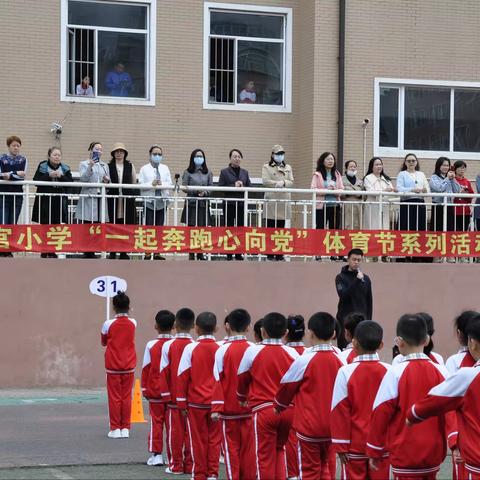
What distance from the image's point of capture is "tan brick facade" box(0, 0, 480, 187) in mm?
22000

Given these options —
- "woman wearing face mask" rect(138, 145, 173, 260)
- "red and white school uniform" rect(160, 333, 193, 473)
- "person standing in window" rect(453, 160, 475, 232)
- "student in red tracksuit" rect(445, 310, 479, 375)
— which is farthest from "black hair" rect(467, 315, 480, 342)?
"person standing in window" rect(453, 160, 475, 232)

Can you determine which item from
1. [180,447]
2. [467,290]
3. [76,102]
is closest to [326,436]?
[180,447]

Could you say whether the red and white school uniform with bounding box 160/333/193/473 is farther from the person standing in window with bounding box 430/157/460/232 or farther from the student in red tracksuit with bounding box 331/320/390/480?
the person standing in window with bounding box 430/157/460/232

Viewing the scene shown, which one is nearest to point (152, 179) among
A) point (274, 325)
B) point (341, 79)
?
point (341, 79)

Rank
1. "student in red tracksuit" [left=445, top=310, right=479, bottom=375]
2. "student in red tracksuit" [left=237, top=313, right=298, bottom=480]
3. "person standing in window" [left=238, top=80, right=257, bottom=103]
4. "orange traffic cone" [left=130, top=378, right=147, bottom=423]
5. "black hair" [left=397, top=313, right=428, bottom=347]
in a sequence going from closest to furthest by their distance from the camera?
"black hair" [left=397, top=313, right=428, bottom=347] < "student in red tracksuit" [left=445, top=310, right=479, bottom=375] < "student in red tracksuit" [left=237, top=313, right=298, bottom=480] < "orange traffic cone" [left=130, top=378, right=147, bottom=423] < "person standing in window" [left=238, top=80, right=257, bottom=103]

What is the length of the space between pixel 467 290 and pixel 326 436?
37.2ft

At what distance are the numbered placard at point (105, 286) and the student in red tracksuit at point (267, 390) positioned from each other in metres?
7.93

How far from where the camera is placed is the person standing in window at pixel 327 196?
64.4ft

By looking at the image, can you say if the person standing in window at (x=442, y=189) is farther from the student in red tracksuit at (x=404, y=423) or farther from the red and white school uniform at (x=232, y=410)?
the student in red tracksuit at (x=404, y=423)

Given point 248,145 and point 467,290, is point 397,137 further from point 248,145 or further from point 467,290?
point 467,290

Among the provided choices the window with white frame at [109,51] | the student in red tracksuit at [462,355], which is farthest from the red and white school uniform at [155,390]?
the window with white frame at [109,51]

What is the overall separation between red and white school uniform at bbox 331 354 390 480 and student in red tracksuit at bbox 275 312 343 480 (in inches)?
21.7

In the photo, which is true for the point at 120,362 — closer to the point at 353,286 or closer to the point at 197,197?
the point at 353,286

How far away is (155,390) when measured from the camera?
1295 centimetres
